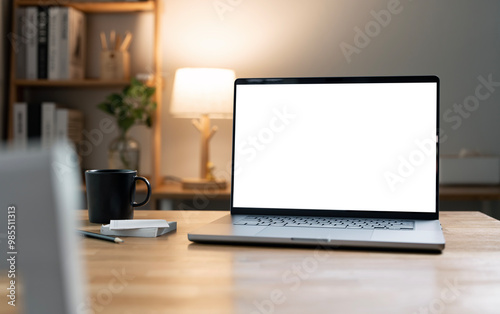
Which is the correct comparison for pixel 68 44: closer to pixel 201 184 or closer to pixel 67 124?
pixel 67 124

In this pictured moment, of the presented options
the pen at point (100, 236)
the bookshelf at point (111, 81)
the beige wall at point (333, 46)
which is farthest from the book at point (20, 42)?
the pen at point (100, 236)

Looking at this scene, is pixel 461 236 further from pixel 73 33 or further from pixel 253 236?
pixel 73 33

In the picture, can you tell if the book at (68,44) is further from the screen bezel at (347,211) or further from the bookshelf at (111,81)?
the screen bezel at (347,211)

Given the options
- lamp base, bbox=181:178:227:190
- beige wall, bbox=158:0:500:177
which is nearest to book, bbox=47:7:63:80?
beige wall, bbox=158:0:500:177

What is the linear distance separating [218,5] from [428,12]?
3.30 ft

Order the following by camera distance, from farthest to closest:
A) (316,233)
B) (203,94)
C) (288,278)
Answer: (203,94), (316,233), (288,278)

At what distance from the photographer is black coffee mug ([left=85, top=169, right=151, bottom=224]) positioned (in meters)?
0.97

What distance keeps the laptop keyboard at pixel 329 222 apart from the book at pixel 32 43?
187 cm

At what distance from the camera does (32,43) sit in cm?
246

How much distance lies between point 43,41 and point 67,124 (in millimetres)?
402

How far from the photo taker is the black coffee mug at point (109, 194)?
3.19ft

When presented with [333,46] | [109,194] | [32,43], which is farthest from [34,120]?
[109,194]

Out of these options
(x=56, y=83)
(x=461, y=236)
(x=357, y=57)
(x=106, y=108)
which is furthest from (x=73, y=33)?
(x=461, y=236)

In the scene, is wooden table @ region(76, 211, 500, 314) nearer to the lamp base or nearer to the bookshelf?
the lamp base
